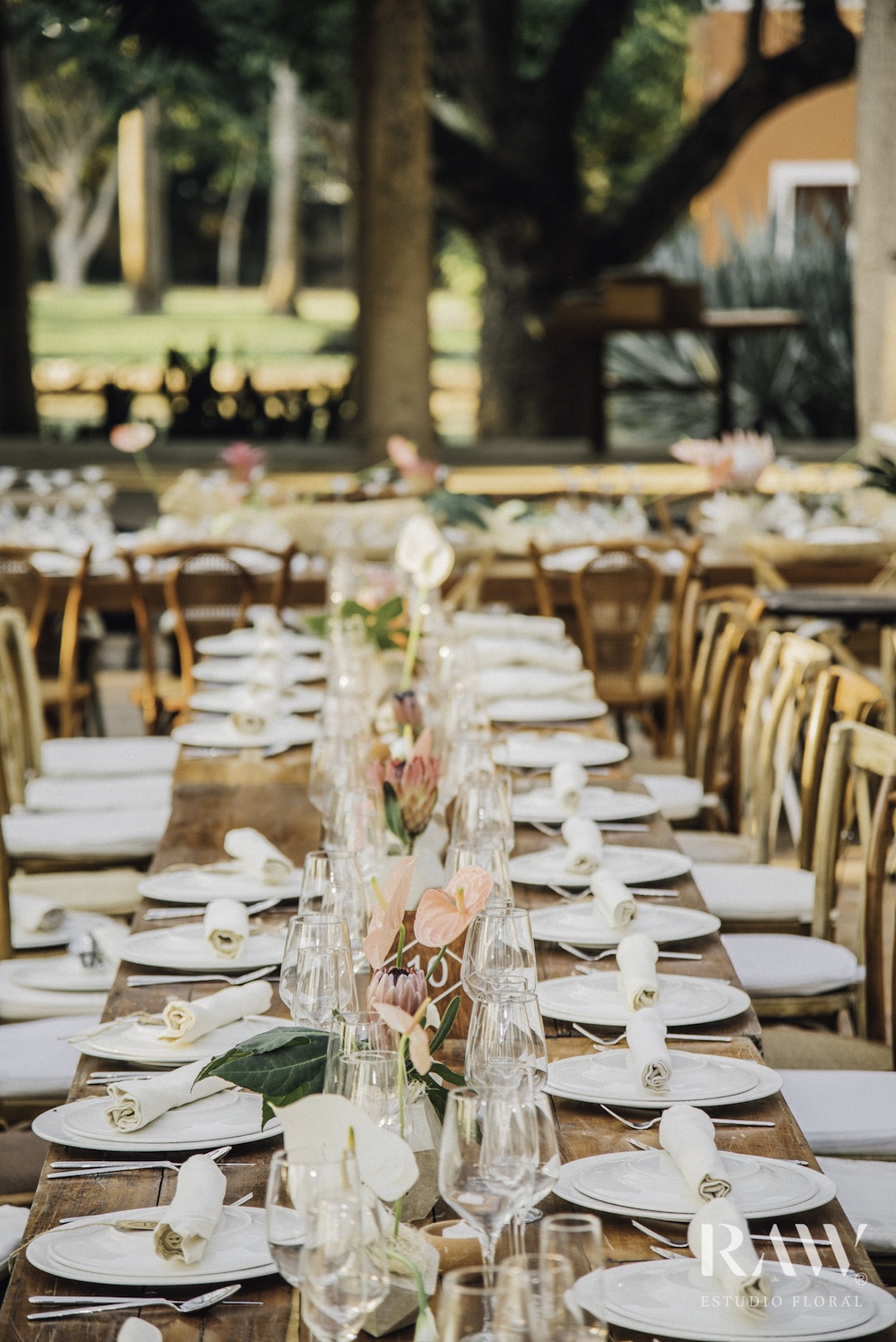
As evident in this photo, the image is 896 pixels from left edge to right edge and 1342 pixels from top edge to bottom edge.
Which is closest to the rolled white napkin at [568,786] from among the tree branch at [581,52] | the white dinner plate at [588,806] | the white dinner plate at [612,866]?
the white dinner plate at [588,806]

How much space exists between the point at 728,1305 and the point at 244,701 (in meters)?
2.67

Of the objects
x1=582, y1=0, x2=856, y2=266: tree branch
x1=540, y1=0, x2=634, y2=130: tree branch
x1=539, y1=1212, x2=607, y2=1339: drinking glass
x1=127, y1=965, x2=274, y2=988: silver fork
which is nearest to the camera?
x1=539, y1=1212, x2=607, y2=1339: drinking glass

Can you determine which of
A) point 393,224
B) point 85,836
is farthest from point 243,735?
point 393,224

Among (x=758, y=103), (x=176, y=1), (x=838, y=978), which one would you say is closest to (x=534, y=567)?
(x=838, y=978)

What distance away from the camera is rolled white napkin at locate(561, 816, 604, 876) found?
2590mm

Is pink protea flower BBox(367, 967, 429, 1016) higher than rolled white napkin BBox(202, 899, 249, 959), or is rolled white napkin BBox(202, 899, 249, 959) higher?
pink protea flower BBox(367, 967, 429, 1016)

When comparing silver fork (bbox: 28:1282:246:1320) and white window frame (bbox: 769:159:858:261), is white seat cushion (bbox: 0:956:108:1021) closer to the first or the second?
silver fork (bbox: 28:1282:246:1320)

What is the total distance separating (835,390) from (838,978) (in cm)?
1053

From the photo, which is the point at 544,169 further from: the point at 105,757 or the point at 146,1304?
the point at 146,1304

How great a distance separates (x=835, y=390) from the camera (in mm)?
12852

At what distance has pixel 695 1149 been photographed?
1.54 meters

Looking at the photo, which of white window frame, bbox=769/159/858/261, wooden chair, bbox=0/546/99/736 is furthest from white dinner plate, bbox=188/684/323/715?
white window frame, bbox=769/159/858/261

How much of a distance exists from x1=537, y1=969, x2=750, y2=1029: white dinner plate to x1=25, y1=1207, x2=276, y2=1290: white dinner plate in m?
0.58

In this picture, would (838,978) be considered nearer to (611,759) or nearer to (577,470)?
(611,759)
